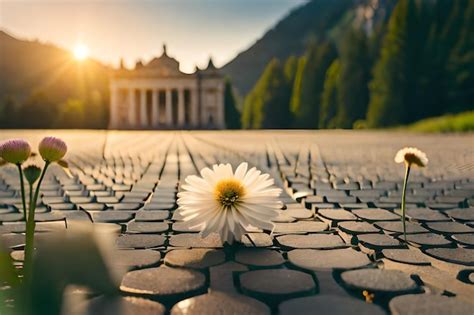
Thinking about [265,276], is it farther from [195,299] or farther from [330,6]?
[330,6]

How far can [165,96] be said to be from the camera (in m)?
74.5

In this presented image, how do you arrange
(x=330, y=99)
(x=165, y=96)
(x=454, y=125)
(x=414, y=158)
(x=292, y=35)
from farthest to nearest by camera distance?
1. (x=292, y=35)
2. (x=165, y=96)
3. (x=330, y=99)
4. (x=454, y=125)
5. (x=414, y=158)

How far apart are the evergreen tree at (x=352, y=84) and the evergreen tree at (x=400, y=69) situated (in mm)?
5869

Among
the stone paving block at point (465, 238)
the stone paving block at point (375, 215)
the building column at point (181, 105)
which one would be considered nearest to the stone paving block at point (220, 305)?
the stone paving block at point (465, 238)

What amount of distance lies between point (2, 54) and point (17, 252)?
14482 cm

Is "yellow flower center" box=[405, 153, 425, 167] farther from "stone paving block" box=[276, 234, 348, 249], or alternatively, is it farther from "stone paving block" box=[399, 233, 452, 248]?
"stone paving block" box=[276, 234, 348, 249]

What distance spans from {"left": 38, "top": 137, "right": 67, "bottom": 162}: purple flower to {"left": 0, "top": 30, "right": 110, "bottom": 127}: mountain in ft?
244

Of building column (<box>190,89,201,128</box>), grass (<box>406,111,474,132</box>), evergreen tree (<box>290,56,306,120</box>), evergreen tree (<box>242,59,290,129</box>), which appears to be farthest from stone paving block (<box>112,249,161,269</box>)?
building column (<box>190,89,201,128</box>)

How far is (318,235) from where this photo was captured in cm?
290

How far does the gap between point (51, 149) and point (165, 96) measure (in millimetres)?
73895

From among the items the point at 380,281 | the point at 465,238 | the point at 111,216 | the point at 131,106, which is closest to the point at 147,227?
the point at 111,216

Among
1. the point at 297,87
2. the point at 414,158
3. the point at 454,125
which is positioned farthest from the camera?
the point at 297,87

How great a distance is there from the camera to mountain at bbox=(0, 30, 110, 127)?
7862cm

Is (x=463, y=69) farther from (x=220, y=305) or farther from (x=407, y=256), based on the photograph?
(x=220, y=305)
